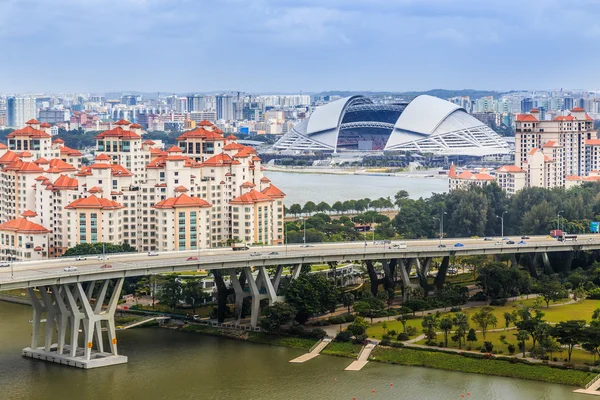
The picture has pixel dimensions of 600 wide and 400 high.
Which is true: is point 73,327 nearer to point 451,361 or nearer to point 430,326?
point 430,326

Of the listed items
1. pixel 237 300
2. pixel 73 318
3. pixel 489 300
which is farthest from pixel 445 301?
pixel 73 318

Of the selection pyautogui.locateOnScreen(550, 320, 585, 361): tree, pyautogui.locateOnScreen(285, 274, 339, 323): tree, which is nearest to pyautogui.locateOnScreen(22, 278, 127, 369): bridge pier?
pyautogui.locateOnScreen(285, 274, 339, 323): tree

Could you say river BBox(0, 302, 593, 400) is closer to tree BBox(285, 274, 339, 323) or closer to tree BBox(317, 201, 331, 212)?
tree BBox(285, 274, 339, 323)

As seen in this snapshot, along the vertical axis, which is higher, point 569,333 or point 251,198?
point 251,198

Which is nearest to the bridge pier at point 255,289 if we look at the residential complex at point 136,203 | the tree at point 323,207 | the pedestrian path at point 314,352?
the pedestrian path at point 314,352

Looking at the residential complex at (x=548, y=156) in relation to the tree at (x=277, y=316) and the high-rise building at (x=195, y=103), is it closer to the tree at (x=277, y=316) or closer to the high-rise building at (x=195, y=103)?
the tree at (x=277, y=316)

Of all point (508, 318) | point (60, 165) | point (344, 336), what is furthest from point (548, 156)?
point (344, 336)
